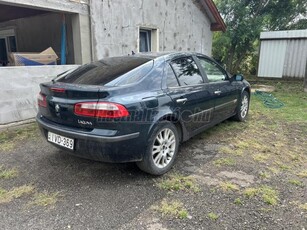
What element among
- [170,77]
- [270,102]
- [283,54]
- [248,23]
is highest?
[248,23]

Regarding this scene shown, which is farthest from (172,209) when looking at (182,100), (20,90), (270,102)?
(270,102)

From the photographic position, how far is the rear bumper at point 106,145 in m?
2.68

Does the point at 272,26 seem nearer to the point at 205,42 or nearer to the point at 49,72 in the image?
the point at 205,42

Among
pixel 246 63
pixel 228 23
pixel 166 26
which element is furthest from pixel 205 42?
pixel 246 63

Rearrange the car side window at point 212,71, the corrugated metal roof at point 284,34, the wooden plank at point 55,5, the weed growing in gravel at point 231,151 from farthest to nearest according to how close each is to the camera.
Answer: the corrugated metal roof at point 284,34
the wooden plank at point 55,5
the car side window at point 212,71
the weed growing in gravel at point 231,151

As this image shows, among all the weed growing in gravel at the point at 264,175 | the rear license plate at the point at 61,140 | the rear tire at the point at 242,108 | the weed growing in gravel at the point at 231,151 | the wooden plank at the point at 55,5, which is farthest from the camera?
the rear tire at the point at 242,108

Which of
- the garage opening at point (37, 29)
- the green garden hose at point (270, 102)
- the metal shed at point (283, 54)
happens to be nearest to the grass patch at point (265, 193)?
the green garden hose at point (270, 102)

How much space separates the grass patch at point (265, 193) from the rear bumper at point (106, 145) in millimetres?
1303

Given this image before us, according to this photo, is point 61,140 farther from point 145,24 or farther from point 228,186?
point 145,24

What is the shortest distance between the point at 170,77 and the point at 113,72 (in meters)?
0.78

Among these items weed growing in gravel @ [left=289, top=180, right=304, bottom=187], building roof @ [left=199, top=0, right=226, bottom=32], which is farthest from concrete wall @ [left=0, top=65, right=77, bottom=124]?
building roof @ [left=199, top=0, right=226, bottom=32]

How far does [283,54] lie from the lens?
12273mm

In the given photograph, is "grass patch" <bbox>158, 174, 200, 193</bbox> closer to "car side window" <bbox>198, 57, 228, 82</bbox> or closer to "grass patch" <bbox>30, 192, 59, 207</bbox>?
"grass patch" <bbox>30, 192, 59, 207</bbox>

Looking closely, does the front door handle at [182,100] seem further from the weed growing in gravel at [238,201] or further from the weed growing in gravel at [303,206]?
the weed growing in gravel at [303,206]
